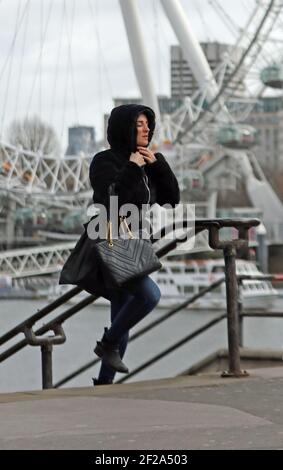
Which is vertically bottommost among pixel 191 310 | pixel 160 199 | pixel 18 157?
pixel 191 310

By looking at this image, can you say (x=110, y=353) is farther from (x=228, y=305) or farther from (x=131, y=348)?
(x=131, y=348)

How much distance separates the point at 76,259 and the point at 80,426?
1.18 meters

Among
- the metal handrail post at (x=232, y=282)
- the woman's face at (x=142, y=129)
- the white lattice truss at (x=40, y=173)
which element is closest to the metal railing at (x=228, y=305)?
the metal handrail post at (x=232, y=282)

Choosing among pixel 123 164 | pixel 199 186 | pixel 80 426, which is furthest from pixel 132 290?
pixel 199 186

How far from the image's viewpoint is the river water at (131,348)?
2003 centimetres

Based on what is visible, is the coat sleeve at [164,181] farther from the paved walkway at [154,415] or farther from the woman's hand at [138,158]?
the paved walkway at [154,415]

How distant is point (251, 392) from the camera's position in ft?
14.5

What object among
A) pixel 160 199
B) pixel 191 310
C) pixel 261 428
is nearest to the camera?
pixel 261 428

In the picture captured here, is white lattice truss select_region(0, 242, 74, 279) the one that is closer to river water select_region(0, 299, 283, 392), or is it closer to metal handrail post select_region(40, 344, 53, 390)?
river water select_region(0, 299, 283, 392)

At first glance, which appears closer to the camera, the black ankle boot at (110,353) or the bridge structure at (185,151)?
the black ankle boot at (110,353)

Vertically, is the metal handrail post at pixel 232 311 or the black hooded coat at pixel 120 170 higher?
the black hooded coat at pixel 120 170

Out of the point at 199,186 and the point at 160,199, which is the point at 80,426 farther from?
the point at 199,186

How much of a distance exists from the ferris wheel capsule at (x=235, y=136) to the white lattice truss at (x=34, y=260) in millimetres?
12897

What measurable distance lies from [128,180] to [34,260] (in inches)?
2801
